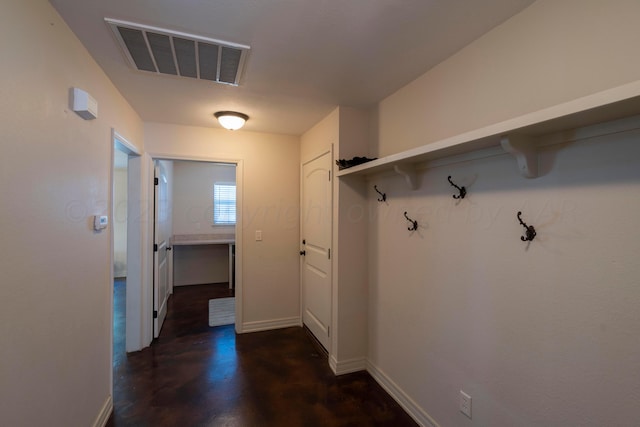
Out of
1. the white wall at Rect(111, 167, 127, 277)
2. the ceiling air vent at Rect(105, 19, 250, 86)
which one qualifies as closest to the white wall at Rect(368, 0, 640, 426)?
the ceiling air vent at Rect(105, 19, 250, 86)

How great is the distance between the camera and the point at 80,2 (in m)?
1.26

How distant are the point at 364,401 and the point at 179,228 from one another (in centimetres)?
438

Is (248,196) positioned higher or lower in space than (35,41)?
lower

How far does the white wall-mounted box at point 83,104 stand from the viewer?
148 cm

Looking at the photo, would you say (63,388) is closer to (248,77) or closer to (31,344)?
(31,344)

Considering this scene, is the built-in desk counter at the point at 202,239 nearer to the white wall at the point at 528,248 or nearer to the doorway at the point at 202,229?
the doorway at the point at 202,229

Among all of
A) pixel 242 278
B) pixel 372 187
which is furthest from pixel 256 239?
pixel 372 187

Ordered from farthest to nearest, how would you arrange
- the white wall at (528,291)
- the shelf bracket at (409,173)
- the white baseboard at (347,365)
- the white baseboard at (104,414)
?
1. the white baseboard at (347,365)
2. the shelf bracket at (409,173)
3. the white baseboard at (104,414)
4. the white wall at (528,291)

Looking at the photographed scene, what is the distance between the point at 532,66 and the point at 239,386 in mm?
2837

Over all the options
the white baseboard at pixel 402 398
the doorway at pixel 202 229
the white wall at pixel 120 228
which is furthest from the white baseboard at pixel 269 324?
the white wall at pixel 120 228

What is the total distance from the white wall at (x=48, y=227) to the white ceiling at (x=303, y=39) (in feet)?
0.79

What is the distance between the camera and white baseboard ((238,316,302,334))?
333cm

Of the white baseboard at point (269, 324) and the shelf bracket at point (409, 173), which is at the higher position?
the shelf bracket at point (409, 173)

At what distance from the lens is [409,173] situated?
6.29 ft
